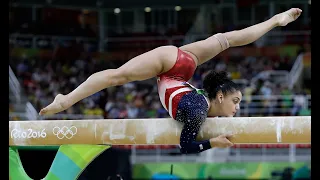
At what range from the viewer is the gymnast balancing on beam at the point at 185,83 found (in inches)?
159

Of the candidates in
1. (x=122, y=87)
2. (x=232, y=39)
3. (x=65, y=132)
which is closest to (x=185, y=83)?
(x=232, y=39)

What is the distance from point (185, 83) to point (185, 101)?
0.22 metres

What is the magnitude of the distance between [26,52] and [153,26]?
4.10m

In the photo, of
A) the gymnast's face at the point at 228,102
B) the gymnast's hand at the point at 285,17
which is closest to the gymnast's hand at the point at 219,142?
the gymnast's face at the point at 228,102

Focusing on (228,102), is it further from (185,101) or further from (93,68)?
(93,68)

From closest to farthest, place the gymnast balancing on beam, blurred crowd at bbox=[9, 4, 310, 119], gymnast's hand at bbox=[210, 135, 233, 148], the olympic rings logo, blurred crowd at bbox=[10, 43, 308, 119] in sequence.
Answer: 1. gymnast's hand at bbox=[210, 135, 233, 148]
2. the gymnast balancing on beam
3. the olympic rings logo
4. blurred crowd at bbox=[10, 43, 308, 119]
5. blurred crowd at bbox=[9, 4, 310, 119]

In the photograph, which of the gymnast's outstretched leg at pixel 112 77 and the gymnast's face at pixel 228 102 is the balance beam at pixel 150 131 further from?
the gymnast's outstretched leg at pixel 112 77

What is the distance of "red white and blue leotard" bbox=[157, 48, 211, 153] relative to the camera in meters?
3.99

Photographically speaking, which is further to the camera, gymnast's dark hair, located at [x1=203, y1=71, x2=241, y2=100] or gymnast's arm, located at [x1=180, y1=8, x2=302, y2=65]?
gymnast's arm, located at [x1=180, y1=8, x2=302, y2=65]

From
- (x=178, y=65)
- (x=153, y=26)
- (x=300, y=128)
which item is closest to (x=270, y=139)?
(x=300, y=128)

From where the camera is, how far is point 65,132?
14.5 ft

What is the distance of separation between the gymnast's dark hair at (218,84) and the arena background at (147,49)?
14.6 ft

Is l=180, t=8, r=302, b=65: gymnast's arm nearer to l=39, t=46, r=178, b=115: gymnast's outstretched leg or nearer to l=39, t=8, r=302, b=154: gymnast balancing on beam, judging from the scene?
l=39, t=8, r=302, b=154: gymnast balancing on beam

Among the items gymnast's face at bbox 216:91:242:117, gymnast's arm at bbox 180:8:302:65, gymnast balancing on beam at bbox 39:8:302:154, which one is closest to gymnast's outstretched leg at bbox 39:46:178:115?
gymnast balancing on beam at bbox 39:8:302:154
